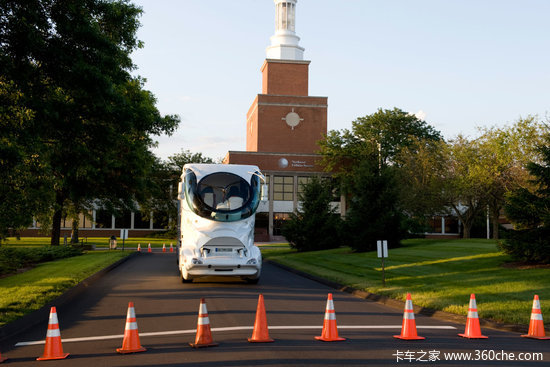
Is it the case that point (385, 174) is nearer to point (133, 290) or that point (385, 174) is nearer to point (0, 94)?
point (133, 290)

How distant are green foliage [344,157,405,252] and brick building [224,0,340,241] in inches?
1404

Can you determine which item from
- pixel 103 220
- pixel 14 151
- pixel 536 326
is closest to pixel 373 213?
pixel 14 151

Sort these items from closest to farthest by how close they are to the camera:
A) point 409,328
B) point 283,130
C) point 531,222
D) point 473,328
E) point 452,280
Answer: point 409,328 < point 473,328 < point 452,280 < point 531,222 < point 283,130

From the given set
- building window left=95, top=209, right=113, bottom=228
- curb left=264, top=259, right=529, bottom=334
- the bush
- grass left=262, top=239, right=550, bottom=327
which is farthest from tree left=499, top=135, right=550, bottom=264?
building window left=95, top=209, right=113, bottom=228

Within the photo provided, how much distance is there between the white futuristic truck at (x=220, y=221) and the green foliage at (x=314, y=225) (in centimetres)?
2149

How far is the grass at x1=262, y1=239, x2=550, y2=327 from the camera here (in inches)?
540

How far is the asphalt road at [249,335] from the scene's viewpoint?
27.0 feet

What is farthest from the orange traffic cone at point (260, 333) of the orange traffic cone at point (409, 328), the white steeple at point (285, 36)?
the white steeple at point (285, 36)

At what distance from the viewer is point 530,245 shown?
69.0 ft

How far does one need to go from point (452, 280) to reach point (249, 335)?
10584 mm

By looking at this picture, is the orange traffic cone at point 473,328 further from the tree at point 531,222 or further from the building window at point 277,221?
the building window at point 277,221

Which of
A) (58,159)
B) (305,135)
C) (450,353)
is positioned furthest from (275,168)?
(450,353)

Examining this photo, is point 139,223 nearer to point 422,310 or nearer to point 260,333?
point 422,310

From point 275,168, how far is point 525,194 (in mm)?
53118
